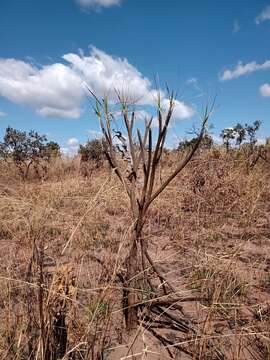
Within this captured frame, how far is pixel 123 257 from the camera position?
9.81 feet

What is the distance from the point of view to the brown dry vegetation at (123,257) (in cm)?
154

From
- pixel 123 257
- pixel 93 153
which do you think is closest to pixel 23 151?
pixel 93 153

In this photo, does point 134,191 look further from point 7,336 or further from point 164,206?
point 164,206

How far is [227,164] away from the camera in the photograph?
5938mm

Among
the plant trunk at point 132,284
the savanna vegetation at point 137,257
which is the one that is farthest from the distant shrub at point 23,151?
the plant trunk at point 132,284

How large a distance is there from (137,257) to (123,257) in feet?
2.85

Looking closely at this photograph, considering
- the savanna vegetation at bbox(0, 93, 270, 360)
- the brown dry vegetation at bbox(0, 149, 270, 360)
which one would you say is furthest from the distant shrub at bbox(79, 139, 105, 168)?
the brown dry vegetation at bbox(0, 149, 270, 360)

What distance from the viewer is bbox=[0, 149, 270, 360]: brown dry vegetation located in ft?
5.04

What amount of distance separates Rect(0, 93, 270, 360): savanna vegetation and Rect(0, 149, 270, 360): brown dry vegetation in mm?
13

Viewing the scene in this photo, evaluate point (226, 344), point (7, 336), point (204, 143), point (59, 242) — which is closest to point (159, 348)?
point (226, 344)

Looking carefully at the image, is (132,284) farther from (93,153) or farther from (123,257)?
(93,153)

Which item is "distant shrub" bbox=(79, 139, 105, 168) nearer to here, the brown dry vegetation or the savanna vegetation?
the savanna vegetation

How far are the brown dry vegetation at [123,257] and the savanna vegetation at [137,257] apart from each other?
1 centimetres

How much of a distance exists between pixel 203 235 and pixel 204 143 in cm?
586
